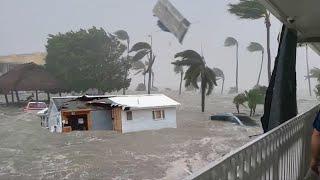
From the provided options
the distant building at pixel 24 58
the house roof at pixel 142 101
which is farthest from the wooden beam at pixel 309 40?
the distant building at pixel 24 58

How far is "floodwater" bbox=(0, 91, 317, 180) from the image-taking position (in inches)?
1457

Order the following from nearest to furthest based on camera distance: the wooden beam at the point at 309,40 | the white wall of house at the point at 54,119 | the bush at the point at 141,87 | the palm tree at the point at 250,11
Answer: the wooden beam at the point at 309,40 → the white wall of house at the point at 54,119 → the palm tree at the point at 250,11 → the bush at the point at 141,87

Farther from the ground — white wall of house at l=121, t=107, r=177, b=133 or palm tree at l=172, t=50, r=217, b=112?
palm tree at l=172, t=50, r=217, b=112

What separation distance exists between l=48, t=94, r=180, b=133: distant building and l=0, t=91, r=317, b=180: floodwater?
98 centimetres

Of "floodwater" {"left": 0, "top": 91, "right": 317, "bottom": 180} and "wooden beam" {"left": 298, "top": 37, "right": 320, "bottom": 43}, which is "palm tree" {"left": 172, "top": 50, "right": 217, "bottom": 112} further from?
"wooden beam" {"left": 298, "top": 37, "right": 320, "bottom": 43}

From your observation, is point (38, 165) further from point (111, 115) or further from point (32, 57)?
point (32, 57)

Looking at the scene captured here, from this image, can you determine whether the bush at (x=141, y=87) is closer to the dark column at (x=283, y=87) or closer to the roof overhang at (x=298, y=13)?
the dark column at (x=283, y=87)

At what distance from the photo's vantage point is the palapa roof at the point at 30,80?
72.8m

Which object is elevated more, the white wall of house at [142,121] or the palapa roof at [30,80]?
the palapa roof at [30,80]

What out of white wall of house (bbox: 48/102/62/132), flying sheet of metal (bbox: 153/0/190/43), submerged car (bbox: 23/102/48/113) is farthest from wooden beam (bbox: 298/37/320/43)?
flying sheet of metal (bbox: 153/0/190/43)

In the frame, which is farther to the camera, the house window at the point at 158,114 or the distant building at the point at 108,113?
the house window at the point at 158,114

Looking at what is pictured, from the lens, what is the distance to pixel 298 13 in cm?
655

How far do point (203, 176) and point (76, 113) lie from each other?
43.9 m

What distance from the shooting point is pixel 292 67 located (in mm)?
7918
